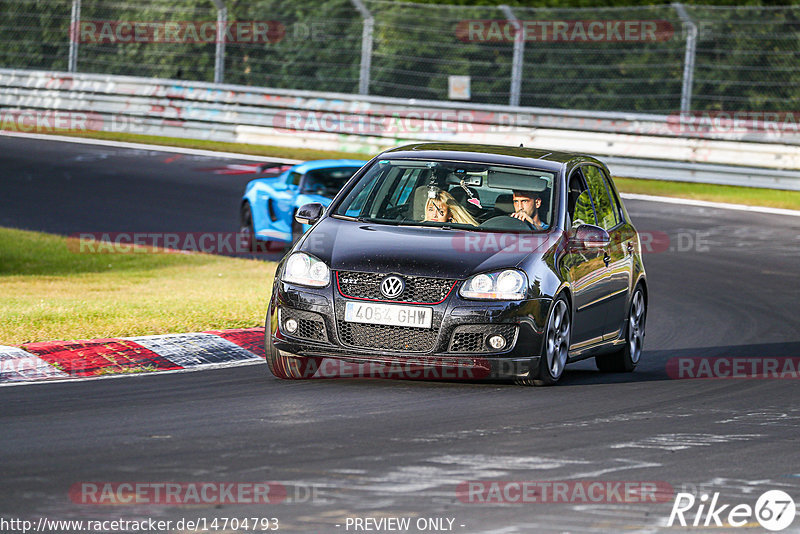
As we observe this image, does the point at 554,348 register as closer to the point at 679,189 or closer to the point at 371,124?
the point at 679,189

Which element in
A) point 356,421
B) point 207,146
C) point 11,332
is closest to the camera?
point 356,421

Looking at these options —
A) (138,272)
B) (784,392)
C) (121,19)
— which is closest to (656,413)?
(784,392)

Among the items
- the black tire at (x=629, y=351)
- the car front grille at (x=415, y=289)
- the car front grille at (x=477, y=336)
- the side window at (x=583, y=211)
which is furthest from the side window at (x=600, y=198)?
the car front grille at (x=415, y=289)

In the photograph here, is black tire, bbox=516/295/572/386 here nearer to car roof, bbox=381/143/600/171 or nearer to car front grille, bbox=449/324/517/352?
car front grille, bbox=449/324/517/352

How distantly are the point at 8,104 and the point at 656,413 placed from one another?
83.2ft

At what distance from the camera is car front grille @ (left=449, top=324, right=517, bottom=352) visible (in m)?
8.97

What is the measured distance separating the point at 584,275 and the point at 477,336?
1303 millimetres

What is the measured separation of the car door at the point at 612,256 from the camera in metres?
10.6

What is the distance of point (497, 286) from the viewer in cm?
905

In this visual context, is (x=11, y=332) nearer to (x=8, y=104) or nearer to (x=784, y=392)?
(x=784, y=392)

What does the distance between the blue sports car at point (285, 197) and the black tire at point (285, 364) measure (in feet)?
30.1

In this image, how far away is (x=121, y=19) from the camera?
30938mm
